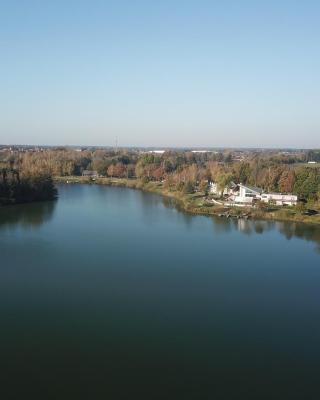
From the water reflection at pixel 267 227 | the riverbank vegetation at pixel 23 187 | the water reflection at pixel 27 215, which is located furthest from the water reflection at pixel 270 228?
the riverbank vegetation at pixel 23 187

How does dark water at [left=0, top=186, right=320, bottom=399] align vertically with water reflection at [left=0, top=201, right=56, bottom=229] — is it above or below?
Answer: below

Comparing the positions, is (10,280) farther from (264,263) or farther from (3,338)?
(264,263)

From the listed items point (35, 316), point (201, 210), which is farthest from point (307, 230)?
point (35, 316)

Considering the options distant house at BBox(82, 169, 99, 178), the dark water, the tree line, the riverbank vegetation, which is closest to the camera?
the dark water

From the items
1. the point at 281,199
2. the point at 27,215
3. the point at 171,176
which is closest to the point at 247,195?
the point at 281,199

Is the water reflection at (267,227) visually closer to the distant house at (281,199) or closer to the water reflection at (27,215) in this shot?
the distant house at (281,199)

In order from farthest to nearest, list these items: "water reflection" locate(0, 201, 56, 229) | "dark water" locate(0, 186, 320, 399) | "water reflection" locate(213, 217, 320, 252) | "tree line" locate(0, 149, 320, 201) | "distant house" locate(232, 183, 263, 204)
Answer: "tree line" locate(0, 149, 320, 201)
"distant house" locate(232, 183, 263, 204)
"water reflection" locate(0, 201, 56, 229)
"water reflection" locate(213, 217, 320, 252)
"dark water" locate(0, 186, 320, 399)

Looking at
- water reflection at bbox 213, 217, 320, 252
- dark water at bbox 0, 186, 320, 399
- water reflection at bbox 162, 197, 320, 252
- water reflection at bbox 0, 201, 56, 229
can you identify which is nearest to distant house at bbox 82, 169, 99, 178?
water reflection at bbox 0, 201, 56, 229

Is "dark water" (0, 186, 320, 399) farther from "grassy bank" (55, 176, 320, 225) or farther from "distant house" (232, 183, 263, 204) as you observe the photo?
"distant house" (232, 183, 263, 204)
